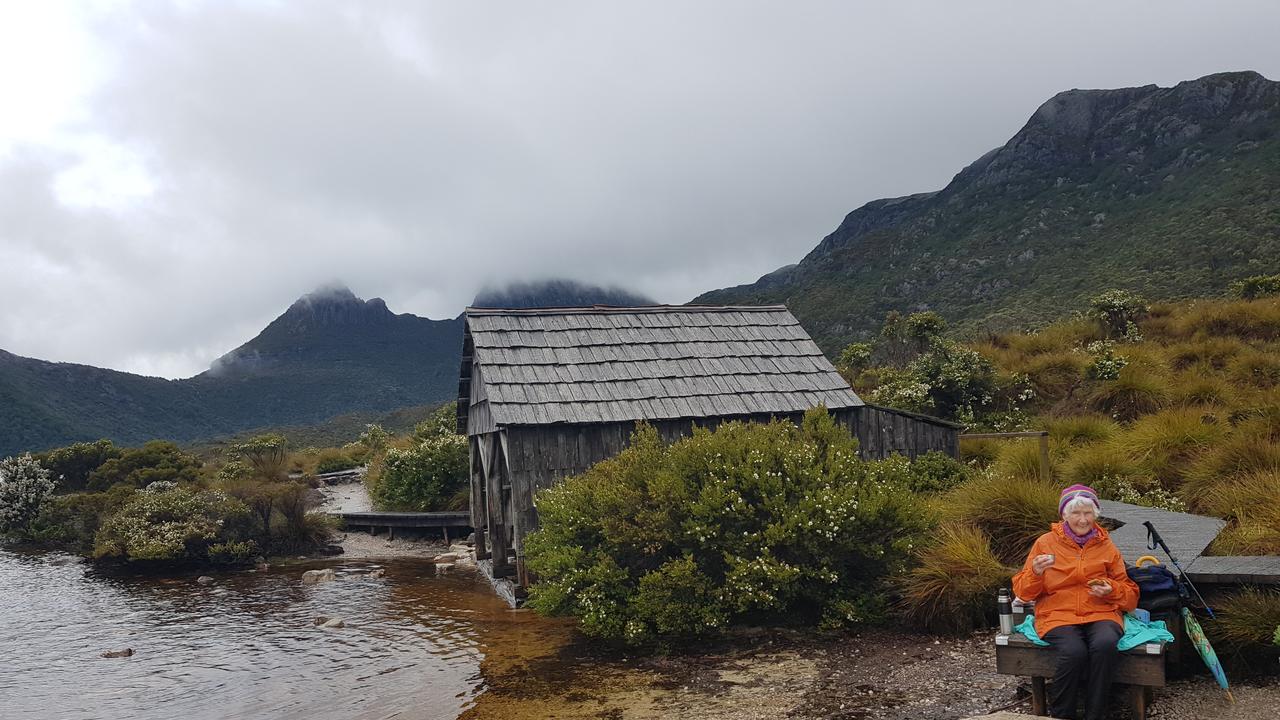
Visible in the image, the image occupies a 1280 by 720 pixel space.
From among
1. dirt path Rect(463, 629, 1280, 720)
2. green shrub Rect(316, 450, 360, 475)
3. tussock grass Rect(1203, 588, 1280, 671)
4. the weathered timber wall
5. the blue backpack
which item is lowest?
dirt path Rect(463, 629, 1280, 720)

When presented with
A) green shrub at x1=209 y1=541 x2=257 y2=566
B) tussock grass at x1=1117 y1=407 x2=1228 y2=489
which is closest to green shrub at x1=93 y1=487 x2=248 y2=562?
green shrub at x1=209 y1=541 x2=257 y2=566


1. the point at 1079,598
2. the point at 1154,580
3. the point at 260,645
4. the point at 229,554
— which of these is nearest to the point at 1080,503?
the point at 1079,598

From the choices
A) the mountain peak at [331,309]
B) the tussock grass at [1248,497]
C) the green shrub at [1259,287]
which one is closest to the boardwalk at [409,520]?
the tussock grass at [1248,497]

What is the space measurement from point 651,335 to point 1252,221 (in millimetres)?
37302

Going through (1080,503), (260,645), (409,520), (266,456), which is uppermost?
(266,456)

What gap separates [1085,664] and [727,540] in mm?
4231

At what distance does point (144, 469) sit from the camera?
2534cm

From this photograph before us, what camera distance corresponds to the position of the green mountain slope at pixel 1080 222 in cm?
3819

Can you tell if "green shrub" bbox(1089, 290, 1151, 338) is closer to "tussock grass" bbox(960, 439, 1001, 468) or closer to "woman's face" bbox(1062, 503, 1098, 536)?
"tussock grass" bbox(960, 439, 1001, 468)

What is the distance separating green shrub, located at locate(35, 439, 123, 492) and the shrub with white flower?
3.98 feet

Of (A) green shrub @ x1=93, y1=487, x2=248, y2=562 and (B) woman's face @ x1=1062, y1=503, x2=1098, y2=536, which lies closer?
(B) woman's face @ x1=1062, y1=503, x2=1098, y2=536

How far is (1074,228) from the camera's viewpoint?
50938mm

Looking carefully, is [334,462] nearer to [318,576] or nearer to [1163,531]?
[318,576]

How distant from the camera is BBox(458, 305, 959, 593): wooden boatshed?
12.9 meters
